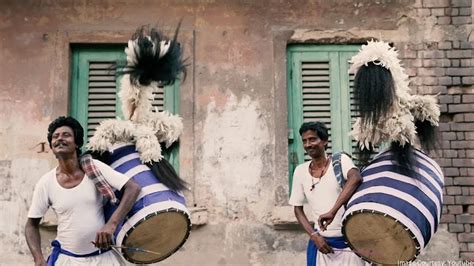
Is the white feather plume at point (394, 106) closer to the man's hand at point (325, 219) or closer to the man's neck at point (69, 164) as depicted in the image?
the man's hand at point (325, 219)

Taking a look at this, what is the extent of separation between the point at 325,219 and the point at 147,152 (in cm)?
114

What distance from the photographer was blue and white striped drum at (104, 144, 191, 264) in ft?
13.6

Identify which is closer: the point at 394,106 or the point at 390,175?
the point at 390,175

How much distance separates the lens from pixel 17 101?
659 cm

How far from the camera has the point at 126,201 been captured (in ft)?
13.4

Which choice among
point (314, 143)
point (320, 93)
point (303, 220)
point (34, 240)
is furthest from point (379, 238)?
point (320, 93)

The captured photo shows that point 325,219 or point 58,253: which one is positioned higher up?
point 325,219

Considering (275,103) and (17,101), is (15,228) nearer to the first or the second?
(17,101)

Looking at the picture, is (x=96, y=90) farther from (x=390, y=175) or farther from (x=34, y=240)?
(x=390, y=175)

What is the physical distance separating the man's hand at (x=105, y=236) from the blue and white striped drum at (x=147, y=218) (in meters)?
0.13

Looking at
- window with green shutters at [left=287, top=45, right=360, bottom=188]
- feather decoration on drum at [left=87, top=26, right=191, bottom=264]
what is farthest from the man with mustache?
window with green shutters at [left=287, top=45, right=360, bottom=188]

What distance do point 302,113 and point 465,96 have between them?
59.3 inches

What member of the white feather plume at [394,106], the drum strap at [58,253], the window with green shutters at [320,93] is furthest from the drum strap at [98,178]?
the window with green shutters at [320,93]

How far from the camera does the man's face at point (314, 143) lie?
182 inches
